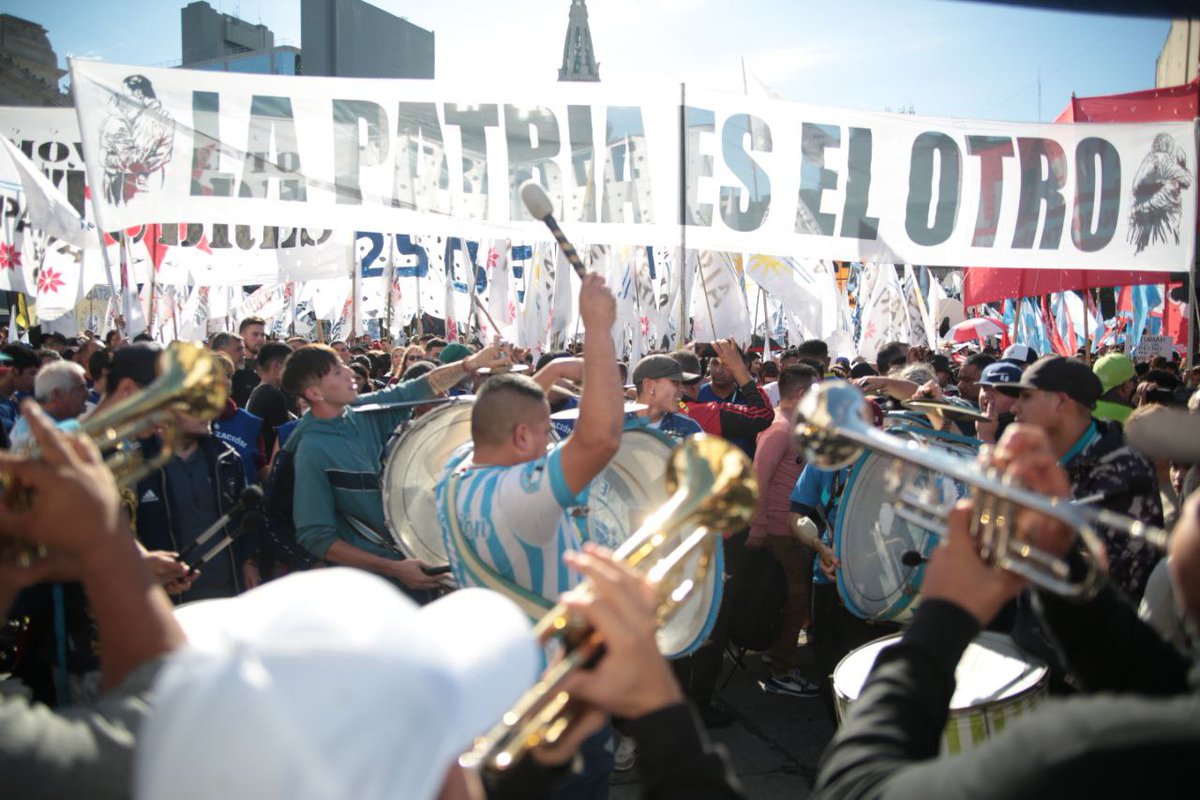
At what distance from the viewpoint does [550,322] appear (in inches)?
473

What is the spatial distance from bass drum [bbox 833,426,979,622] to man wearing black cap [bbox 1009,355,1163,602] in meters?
0.71

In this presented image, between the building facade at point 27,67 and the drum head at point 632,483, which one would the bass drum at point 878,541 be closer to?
the drum head at point 632,483

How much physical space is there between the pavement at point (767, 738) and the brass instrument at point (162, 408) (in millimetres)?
3120

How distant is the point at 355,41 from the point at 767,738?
4051 inches

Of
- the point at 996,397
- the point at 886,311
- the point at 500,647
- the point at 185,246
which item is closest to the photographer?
the point at 500,647

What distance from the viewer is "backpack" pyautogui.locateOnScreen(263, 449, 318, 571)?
13.9 ft

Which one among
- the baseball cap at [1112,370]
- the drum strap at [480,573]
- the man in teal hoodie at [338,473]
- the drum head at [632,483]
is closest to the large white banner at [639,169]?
the baseball cap at [1112,370]

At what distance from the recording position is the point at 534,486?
2455mm

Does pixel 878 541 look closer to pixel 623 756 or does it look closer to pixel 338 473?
pixel 623 756

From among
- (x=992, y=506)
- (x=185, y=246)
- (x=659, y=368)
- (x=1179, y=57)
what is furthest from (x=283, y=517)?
(x=1179, y=57)

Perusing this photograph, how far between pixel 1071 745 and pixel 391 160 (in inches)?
260

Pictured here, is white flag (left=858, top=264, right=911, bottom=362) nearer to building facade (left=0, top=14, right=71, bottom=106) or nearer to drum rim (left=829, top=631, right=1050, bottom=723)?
drum rim (left=829, top=631, right=1050, bottom=723)

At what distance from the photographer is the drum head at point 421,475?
3.80 metres

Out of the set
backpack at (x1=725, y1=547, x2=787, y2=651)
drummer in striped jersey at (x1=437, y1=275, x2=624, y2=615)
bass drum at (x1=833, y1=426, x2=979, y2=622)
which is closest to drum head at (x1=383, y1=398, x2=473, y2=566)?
drummer in striped jersey at (x1=437, y1=275, x2=624, y2=615)
